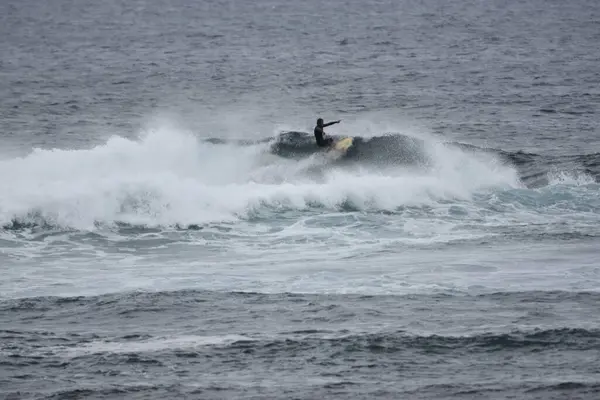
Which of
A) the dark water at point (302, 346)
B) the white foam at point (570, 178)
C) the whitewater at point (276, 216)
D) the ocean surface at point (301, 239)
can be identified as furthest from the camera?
the white foam at point (570, 178)

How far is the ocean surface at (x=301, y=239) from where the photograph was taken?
608 inches

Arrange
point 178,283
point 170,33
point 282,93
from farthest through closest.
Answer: point 170,33, point 282,93, point 178,283

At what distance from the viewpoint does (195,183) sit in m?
27.0

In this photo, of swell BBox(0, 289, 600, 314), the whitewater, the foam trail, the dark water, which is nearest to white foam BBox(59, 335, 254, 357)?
the dark water

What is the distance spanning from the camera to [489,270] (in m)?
20.0

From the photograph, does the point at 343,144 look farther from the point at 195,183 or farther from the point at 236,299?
the point at 236,299

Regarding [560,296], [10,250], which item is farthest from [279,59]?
[560,296]

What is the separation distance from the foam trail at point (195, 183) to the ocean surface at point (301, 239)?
0.08 meters

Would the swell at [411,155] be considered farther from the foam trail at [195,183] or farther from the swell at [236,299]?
the swell at [236,299]

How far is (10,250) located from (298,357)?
8.84m

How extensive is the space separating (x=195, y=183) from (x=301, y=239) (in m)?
4.81

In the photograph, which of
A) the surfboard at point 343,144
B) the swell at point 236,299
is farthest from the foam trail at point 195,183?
the swell at point 236,299

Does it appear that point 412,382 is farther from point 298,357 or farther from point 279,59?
point 279,59

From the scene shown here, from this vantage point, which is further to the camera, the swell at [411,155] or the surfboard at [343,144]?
the surfboard at [343,144]
